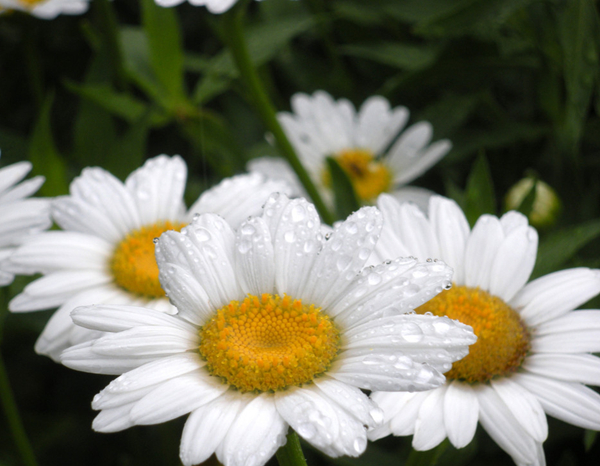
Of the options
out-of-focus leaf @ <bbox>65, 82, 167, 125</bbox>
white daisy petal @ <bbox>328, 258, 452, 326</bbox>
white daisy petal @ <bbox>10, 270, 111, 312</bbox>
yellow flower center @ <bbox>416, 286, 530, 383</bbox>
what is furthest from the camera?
out-of-focus leaf @ <bbox>65, 82, 167, 125</bbox>

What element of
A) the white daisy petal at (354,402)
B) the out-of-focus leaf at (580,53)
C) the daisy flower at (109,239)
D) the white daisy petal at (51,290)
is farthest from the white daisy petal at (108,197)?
the out-of-focus leaf at (580,53)

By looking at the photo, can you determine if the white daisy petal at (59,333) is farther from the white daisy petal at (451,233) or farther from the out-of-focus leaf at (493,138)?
the out-of-focus leaf at (493,138)

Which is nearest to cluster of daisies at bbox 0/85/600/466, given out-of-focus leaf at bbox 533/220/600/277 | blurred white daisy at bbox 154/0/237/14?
out-of-focus leaf at bbox 533/220/600/277

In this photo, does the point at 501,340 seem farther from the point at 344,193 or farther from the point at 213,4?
the point at 213,4

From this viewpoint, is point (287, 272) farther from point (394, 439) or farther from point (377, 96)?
point (377, 96)

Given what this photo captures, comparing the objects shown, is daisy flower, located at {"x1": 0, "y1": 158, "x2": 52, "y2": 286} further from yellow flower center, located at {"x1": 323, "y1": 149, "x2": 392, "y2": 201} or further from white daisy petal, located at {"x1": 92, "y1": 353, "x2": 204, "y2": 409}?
yellow flower center, located at {"x1": 323, "y1": 149, "x2": 392, "y2": 201}

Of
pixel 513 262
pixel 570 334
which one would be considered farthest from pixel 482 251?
pixel 570 334
